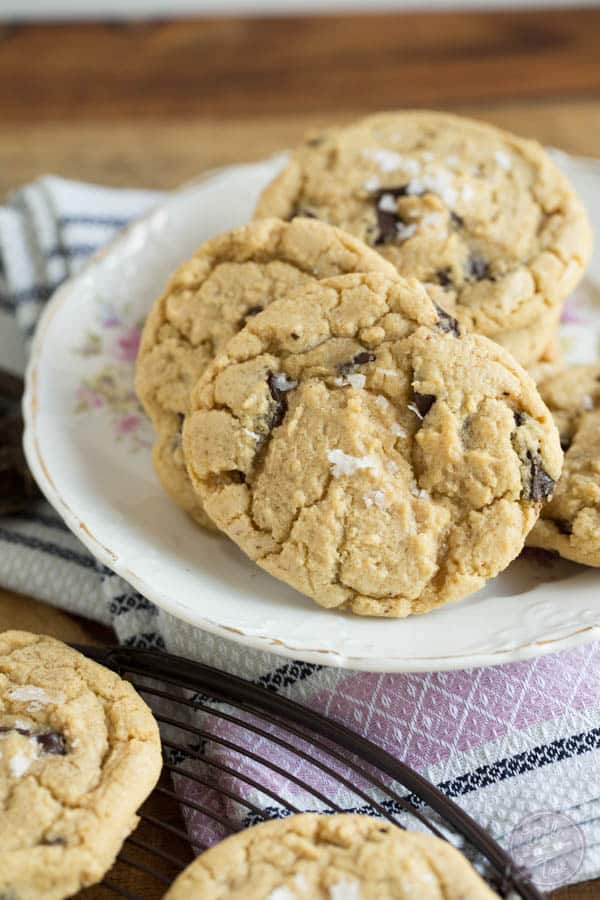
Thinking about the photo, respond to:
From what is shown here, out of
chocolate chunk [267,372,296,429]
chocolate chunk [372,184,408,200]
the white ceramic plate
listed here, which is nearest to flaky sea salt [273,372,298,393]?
chocolate chunk [267,372,296,429]

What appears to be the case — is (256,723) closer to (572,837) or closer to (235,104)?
(572,837)

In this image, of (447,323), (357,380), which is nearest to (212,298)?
(357,380)

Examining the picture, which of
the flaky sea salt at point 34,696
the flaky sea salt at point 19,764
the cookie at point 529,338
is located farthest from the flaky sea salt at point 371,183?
the flaky sea salt at point 19,764

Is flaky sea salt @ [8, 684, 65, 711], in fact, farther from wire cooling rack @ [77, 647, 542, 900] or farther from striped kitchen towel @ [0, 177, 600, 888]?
striped kitchen towel @ [0, 177, 600, 888]

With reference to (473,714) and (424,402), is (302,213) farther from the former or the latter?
(473,714)

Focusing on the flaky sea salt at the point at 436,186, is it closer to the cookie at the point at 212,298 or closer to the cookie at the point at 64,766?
the cookie at the point at 212,298

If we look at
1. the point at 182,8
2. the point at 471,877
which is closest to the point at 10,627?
the point at 471,877
